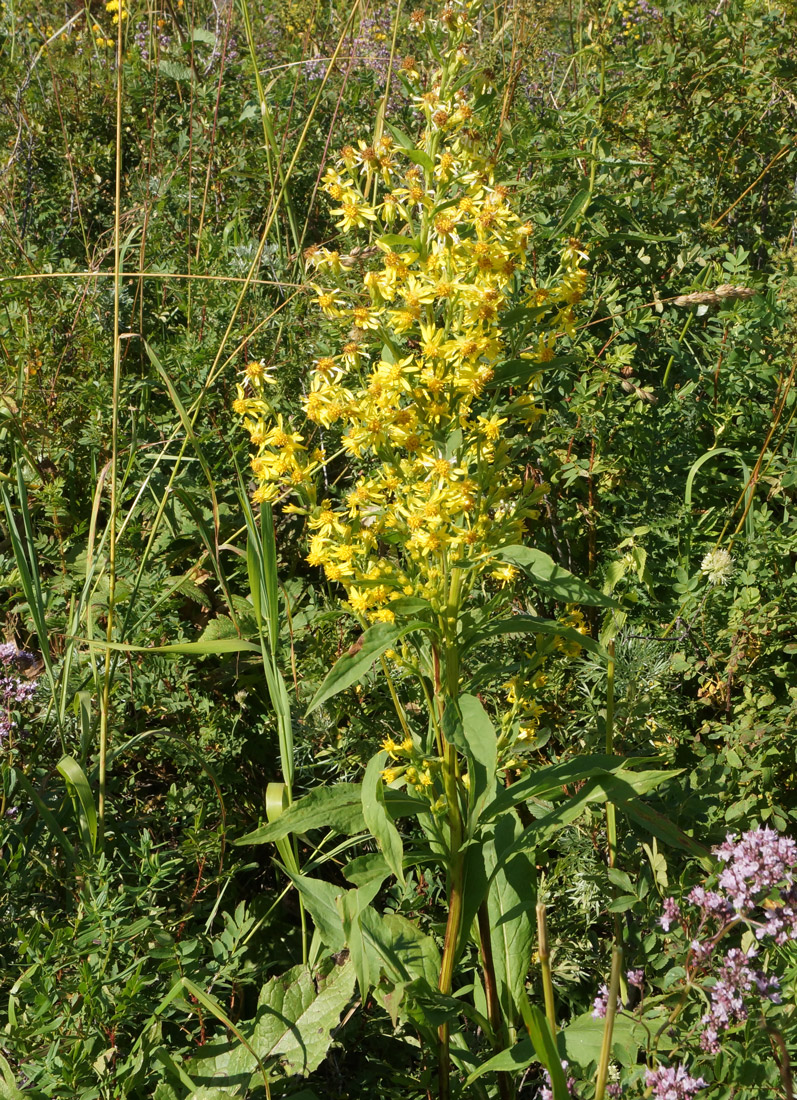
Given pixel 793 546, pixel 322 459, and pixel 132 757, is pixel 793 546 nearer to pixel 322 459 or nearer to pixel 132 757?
pixel 322 459

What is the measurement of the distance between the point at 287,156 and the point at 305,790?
2375mm

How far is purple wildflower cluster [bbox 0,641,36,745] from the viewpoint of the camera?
1.97 m

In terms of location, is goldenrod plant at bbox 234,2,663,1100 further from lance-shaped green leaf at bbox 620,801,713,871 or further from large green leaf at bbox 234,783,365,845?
lance-shaped green leaf at bbox 620,801,713,871

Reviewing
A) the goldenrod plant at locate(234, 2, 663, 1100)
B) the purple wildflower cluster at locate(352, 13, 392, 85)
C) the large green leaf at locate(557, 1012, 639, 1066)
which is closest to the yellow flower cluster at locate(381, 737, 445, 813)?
the goldenrod plant at locate(234, 2, 663, 1100)

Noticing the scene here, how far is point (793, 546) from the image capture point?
7.17 ft

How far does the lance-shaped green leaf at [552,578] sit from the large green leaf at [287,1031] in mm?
792

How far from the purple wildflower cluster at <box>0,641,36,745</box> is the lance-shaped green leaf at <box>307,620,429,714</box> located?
82cm

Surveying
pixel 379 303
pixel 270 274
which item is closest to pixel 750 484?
pixel 379 303

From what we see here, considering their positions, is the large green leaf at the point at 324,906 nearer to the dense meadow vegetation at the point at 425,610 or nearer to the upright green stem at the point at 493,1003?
the dense meadow vegetation at the point at 425,610

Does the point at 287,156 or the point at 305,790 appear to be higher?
the point at 287,156

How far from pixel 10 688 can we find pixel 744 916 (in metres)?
1.50

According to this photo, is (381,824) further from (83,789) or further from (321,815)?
(83,789)

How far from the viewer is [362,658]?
148cm

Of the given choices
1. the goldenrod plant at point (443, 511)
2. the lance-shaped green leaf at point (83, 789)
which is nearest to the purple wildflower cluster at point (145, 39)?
the goldenrod plant at point (443, 511)
